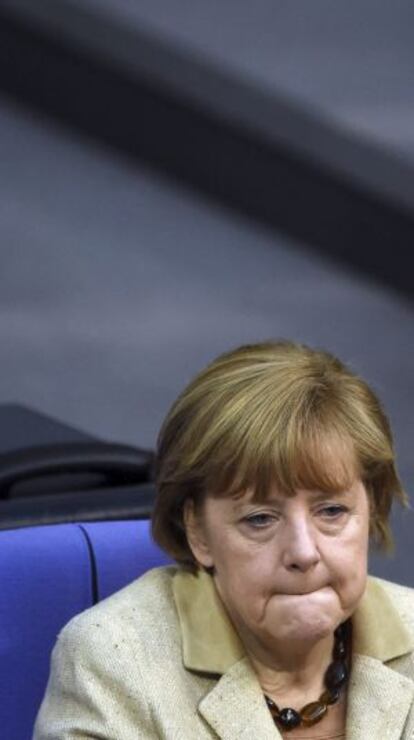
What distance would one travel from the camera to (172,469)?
94.7 inches

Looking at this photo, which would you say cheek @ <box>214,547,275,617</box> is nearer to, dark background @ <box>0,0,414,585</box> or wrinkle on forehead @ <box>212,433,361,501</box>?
wrinkle on forehead @ <box>212,433,361,501</box>

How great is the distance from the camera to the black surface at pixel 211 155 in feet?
19.2

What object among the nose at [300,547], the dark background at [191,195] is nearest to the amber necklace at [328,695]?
the nose at [300,547]

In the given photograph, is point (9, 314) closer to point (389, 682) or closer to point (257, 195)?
point (257, 195)

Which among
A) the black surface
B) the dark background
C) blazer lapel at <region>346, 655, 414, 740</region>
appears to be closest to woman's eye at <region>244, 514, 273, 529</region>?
blazer lapel at <region>346, 655, 414, 740</region>

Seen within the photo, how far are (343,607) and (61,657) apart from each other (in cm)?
32

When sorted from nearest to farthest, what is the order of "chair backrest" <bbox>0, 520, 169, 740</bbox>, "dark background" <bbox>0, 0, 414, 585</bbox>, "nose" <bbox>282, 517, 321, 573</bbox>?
"nose" <bbox>282, 517, 321, 573</bbox>, "chair backrest" <bbox>0, 520, 169, 740</bbox>, "dark background" <bbox>0, 0, 414, 585</bbox>

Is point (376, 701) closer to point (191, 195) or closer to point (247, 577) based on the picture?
point (247, 577)

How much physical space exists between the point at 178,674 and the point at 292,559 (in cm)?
21

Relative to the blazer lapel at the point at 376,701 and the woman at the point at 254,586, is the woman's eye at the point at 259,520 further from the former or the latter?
the blazer lapel at the point at 376,701

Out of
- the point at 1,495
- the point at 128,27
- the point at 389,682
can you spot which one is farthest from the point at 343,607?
the point at 128,27

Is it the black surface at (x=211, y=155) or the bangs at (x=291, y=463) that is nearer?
the bangs at (x=291, y=463)

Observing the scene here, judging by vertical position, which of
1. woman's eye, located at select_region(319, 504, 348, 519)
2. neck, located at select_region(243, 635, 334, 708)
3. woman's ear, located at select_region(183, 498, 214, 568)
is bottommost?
neck, located at select_region(243, 635, 334, 708)

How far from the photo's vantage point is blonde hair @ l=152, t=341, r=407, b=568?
7.63 feet
